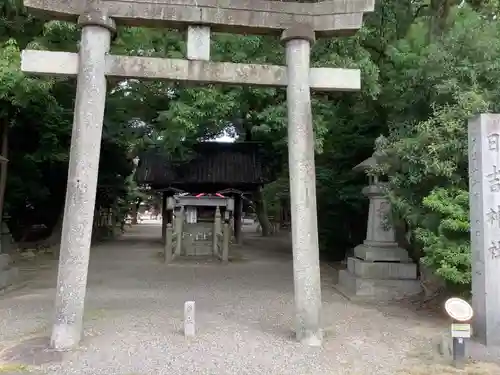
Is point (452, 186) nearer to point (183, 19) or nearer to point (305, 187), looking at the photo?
point (305, 187)

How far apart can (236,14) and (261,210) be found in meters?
23.8

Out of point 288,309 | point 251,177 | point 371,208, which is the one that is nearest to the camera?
point 288,309

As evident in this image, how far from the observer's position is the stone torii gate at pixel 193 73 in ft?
21.1

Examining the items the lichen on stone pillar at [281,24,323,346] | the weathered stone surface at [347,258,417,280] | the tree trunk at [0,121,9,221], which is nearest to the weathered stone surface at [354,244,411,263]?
the weathered stone surface at [347,258,417,280]

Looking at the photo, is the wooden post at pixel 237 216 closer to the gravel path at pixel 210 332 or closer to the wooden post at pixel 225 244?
→ the wooden post at pixel 225 244

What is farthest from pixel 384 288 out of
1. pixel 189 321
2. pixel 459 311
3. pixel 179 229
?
pixel 179 229

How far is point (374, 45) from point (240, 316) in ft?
27.1

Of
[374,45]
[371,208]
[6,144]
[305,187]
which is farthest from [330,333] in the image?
[6,144]

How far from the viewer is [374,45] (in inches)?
514

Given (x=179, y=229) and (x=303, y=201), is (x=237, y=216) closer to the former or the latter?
(x=179, y=229)

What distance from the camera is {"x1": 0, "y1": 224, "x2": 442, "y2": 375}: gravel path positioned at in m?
5.81

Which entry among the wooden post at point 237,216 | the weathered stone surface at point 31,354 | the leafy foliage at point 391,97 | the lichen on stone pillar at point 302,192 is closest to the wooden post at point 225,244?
the leafy foliage at point 391,97

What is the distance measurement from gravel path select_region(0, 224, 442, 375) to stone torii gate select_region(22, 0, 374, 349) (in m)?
0.58

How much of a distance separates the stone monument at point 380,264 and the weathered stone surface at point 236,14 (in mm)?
4585
